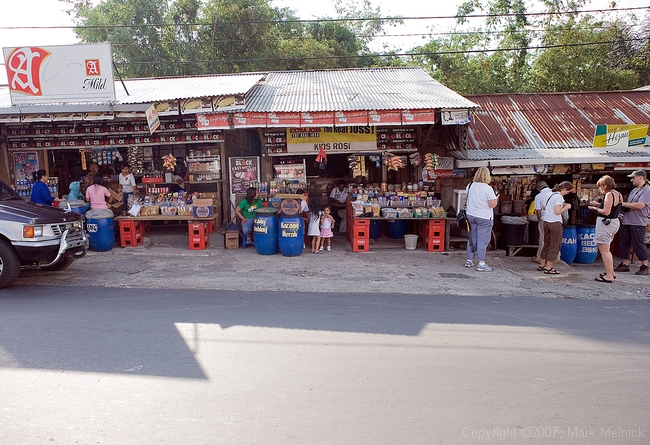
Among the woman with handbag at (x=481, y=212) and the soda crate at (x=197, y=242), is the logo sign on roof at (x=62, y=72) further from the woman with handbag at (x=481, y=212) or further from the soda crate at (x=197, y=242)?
the woman with handbag at (x=481, y=212)

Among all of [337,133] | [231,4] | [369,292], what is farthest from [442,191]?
[231,4]

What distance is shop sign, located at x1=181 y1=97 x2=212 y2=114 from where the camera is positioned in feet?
31.1

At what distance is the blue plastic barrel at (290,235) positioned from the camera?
9148 millimetres

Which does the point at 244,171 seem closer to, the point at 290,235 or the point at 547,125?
the point at 290,235

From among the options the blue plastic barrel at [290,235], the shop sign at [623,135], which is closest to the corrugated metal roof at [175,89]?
the blue plastic barrel at [290,235]

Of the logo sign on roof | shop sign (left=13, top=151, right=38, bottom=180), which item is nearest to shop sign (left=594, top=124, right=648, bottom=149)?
the logo sign on roof

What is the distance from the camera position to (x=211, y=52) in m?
20.0

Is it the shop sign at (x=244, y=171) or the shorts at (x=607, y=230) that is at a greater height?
the shop sign at (x=244, y=171)

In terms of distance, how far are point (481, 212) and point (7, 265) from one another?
7.93 m

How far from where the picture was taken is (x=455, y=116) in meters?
9.29

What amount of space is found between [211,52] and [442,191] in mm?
13833

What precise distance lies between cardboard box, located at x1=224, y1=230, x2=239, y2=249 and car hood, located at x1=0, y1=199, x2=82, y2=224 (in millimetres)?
3318

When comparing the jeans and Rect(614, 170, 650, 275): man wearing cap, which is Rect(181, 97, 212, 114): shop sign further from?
Rect(614, 170, 650, 275): man wearing cap

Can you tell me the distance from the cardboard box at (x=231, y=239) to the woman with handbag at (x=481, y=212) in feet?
17.0
